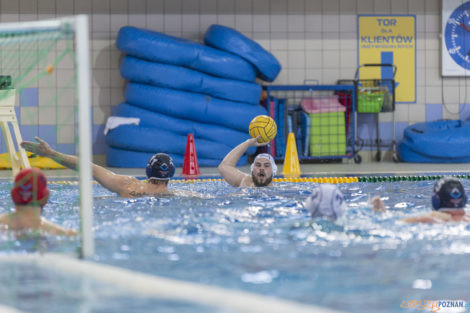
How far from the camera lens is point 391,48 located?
11.7 metres

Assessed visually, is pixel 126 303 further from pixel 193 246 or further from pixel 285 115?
pixel 285 115

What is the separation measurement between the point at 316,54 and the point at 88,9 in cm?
384

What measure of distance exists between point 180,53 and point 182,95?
0.62 m

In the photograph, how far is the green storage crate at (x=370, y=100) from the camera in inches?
434

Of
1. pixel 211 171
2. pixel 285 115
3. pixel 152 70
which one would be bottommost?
pixel 211 171

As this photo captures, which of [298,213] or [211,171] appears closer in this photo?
[298,213]

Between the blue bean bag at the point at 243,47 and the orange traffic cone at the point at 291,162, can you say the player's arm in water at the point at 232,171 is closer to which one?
the orange traffic cone at the point at 291,162

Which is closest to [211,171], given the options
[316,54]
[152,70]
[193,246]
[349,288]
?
[152,70]

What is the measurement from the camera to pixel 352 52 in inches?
462

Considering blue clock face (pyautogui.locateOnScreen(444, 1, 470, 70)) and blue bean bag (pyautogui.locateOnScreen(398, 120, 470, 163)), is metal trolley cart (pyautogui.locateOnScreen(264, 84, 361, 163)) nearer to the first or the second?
blue bean bag (pyautogui.locateOnScreen(398, 120, 470, 163))

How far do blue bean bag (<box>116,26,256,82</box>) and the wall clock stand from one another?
363 centimetres

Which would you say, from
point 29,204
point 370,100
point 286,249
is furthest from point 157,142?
point 286,249

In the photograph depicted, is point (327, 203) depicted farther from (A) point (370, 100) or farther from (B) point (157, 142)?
(A) point (370, 100)

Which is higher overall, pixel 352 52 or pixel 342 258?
pixel 352 52
